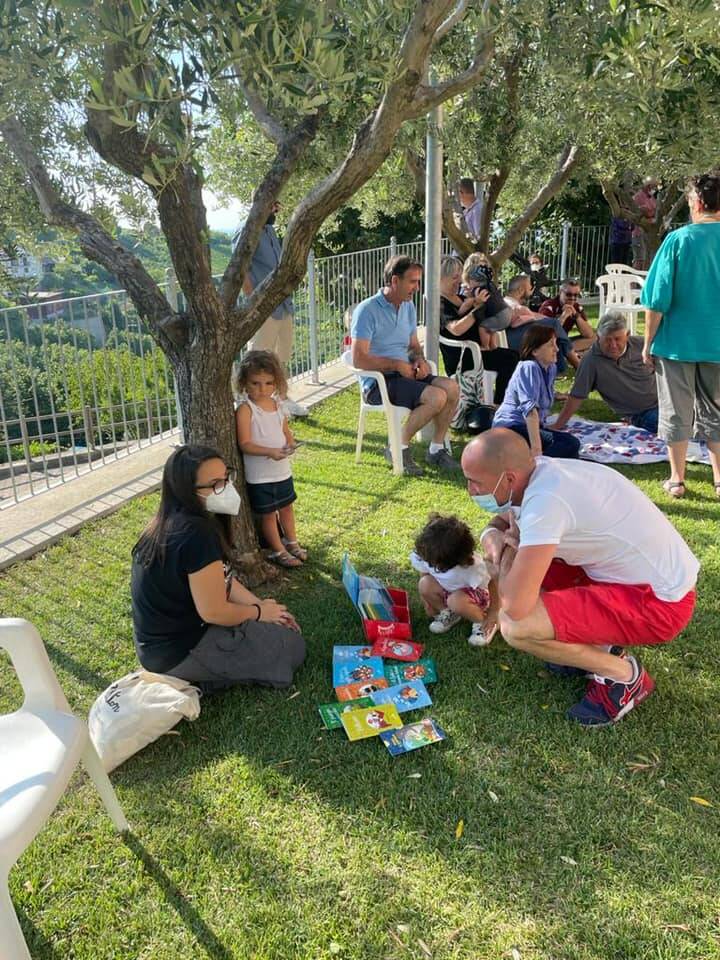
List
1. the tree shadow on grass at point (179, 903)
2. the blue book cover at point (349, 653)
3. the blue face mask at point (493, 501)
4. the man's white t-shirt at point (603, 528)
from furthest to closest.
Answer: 1. the blue book cover at point (349, 653)
2. the blue face mask at point (493, 501)
3. the man's white t-shirt at point (603, 528)
4. the tree shadow on grass at point (179, 903)

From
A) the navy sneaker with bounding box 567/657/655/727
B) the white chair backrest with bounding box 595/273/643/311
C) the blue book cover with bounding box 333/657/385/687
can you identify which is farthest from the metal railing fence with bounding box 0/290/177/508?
the white chair backrest with bounding box 595/273/643/311

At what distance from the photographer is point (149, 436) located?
671 cm

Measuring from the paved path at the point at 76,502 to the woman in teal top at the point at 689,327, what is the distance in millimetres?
3890

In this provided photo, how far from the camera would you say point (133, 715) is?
113 inches

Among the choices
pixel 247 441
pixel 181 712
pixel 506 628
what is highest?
pixel 247 441

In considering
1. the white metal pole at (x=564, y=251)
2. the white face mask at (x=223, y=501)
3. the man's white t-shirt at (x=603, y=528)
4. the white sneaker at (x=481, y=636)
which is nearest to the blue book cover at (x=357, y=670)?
the white sneaker at (x=481, y=636)

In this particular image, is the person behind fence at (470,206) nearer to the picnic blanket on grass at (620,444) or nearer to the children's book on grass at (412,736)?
the picnic blanket on grass at (620,444)

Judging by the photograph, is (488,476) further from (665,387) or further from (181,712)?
(665,387)

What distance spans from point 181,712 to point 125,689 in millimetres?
249

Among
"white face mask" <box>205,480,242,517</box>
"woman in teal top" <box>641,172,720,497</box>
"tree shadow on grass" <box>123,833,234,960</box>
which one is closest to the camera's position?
"tree shadow on grass" <box>123,833,234,960</box>

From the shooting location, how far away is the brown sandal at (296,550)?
14.8 feet

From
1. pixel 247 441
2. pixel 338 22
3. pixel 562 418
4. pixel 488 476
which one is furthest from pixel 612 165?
pixel 488 476

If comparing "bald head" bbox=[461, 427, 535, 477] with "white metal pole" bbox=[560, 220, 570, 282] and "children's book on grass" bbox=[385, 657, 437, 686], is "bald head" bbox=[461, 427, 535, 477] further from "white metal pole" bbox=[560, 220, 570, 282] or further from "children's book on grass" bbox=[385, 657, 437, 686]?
"white metal pole" bbox=[560, 220, 570, 282]

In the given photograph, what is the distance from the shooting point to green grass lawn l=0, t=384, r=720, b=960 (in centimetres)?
221
